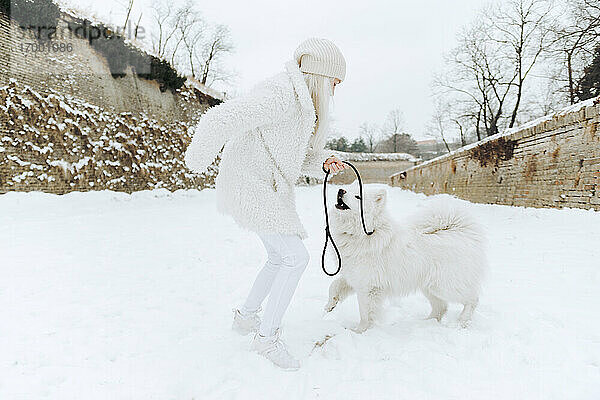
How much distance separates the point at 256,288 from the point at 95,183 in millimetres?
10708

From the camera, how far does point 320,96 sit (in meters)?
2.37

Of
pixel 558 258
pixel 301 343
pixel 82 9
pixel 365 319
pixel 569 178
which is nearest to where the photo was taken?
pixel 301 343

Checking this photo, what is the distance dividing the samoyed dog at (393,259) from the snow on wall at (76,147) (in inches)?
360

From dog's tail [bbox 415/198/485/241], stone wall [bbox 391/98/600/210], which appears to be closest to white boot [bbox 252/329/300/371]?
dog's tail [bbox 415/198/485/241]

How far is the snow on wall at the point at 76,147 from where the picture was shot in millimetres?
8680

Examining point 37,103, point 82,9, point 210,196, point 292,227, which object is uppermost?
point 82,9

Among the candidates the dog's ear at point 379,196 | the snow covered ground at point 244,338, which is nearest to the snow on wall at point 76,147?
the snow covered ground at point 244,338

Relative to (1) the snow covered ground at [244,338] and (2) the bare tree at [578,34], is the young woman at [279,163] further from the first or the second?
(2) the bare tree at [578,34]

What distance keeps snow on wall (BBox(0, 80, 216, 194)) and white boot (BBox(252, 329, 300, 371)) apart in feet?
29.6

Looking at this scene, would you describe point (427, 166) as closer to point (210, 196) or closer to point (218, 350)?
point (210, 196)

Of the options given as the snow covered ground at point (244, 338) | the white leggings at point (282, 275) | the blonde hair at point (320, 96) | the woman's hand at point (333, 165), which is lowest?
the snow covered ground at point (244, 338)

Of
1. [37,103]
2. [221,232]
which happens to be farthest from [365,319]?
[37,103]

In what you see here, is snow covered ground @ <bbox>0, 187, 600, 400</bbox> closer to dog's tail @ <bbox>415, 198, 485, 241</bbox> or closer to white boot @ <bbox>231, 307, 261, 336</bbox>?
white boot @ <bbox>231, 307, 261, 336</bbox>

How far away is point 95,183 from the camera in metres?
11.2
